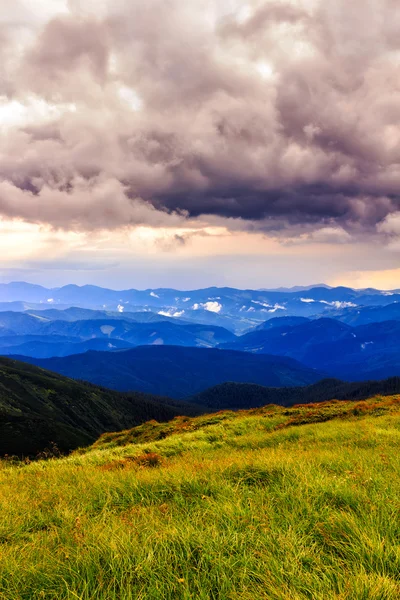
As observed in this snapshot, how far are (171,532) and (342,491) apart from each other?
3334 mm

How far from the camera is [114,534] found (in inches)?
185

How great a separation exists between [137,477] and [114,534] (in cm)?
317

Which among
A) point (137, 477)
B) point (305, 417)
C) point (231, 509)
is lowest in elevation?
point (305, 417)

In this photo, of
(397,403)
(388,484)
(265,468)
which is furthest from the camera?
(397,403)

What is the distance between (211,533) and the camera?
4672mm

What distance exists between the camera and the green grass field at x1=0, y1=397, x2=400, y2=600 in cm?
359

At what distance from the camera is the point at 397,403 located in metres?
27.1

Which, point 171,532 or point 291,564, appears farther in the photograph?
point 171,532

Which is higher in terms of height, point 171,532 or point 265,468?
point 171,532

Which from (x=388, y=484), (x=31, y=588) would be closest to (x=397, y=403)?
(x=388, y=484)

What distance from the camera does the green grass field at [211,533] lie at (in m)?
3.59

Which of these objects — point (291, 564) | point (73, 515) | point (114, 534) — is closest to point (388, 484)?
point (291, 564)

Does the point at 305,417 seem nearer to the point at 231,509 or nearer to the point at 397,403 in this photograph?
the point at 397,403

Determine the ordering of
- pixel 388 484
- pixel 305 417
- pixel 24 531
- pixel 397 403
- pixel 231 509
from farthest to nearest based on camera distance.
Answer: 1. pixel 397 403
2. pixel 305 417
3. pixel 388 484
4. pixel 24 531
5. pixel 231 509
